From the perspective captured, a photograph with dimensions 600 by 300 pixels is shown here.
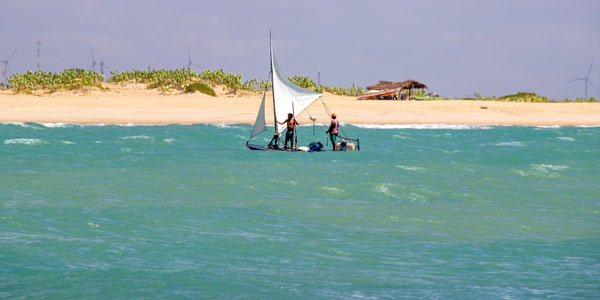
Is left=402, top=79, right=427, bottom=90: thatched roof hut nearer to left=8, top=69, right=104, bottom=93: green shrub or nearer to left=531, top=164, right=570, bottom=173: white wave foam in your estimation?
left=8, top=69, right=104, bottom=93: green shrub

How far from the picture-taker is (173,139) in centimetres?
4206

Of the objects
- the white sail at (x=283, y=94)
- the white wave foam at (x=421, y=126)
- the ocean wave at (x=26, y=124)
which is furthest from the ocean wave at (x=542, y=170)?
the ocean wave at (x=26, y=124)

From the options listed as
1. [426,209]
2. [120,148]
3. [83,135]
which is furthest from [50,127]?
[426,209]

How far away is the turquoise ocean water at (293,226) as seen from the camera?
11.5 metres

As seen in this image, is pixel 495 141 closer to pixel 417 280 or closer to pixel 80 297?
pixel 417 280

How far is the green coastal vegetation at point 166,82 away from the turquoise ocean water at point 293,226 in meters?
43.4

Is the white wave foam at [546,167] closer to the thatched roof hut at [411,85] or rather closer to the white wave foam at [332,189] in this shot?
the white wave foam at [332,189]

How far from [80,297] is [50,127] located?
41.8 metres

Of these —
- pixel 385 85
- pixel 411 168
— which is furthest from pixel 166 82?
pixel 411 168

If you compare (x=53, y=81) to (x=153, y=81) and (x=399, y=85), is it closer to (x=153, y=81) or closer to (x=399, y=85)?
(x=153, y=81)

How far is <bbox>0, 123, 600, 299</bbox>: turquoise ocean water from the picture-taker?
11469 mm

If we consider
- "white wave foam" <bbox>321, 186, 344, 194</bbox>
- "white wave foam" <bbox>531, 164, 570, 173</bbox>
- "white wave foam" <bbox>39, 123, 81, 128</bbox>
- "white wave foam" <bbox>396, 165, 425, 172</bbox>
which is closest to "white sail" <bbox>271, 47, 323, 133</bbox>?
"white wave foam" <bbox>396, 165, 425, 172</bbox>

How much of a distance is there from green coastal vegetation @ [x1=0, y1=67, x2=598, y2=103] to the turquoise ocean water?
43.4 m

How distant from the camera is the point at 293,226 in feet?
53.0
